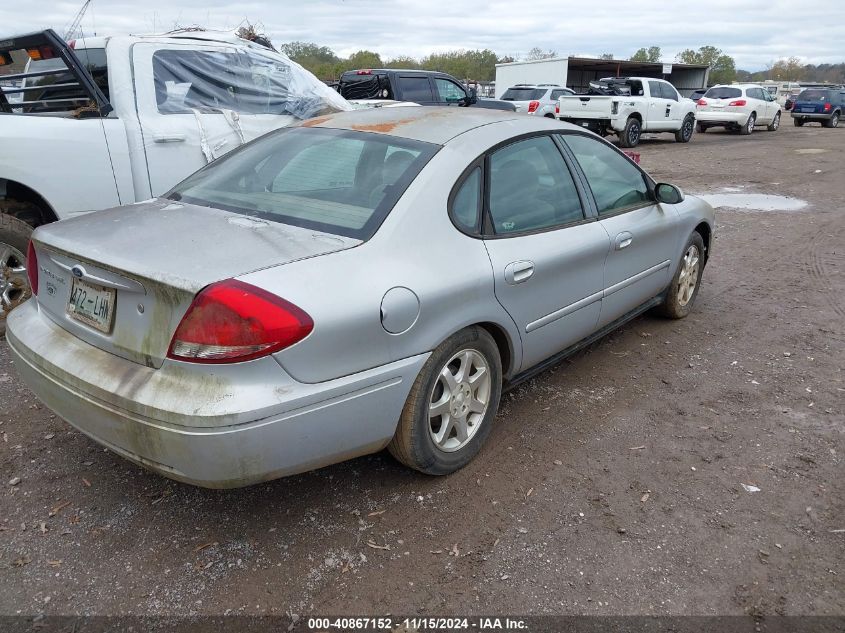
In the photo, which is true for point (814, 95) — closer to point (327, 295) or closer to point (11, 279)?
point (11, 279)

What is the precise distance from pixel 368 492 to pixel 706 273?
15.5 ft

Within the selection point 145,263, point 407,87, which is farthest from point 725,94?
point 145,263

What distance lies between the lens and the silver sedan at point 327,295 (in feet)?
7.53

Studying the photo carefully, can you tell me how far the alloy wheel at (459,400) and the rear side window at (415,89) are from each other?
35.8 feet

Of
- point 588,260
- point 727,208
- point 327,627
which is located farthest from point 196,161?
point 727,208

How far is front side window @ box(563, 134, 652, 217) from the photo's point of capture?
12.9 ft

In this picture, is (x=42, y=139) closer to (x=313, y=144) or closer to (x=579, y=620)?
(x=313, y=144)

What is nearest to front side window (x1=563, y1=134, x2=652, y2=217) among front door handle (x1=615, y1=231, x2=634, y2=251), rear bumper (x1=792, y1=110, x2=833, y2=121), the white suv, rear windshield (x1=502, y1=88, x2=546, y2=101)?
front door handle (x1=615, y1=231, x2=634, y2=251)

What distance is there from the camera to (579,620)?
2.34 metres

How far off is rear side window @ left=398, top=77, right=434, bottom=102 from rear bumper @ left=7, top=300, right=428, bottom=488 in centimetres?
1135

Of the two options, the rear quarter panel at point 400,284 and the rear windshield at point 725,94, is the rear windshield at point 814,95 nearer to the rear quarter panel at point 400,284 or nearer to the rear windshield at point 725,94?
the rear windshield at point 725,94

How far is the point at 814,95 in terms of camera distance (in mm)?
29156

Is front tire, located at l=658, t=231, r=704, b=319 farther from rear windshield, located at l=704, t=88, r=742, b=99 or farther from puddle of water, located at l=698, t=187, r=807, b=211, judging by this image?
rear windshield, located at l=704, t=88, r=742, b=99

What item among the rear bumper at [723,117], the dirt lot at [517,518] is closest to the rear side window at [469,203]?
the dirt lot at [517,518]
